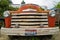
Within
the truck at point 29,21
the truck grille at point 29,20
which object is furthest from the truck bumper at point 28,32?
the truck grille at point 29,20

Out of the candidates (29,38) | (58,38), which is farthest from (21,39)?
(58,38)

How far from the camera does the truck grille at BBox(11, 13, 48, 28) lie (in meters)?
7.11

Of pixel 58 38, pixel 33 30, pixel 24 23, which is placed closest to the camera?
pixel 33 30

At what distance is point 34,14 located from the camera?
23.6 feet

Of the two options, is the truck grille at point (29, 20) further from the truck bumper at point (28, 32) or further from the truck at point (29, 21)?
the truck bumper at point (28, 32)

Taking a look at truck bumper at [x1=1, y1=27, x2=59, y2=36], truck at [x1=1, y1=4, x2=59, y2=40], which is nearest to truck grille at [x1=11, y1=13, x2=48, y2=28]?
truck at [x1=1, y1=4, x2=59, y2=40]

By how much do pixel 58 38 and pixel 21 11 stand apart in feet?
6.41

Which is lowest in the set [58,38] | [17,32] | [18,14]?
[58,38]

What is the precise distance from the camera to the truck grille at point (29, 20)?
23.3 feet

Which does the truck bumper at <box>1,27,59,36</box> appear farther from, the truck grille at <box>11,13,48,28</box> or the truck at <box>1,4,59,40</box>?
the truck grille at <box>11,13,48,28</box>

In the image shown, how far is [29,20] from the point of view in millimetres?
7168

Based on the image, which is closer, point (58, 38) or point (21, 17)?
point (21, 17)

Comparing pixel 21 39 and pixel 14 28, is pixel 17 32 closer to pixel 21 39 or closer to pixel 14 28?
pixel 14 28

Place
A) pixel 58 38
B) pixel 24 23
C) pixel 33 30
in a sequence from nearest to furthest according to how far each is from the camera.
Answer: pixel 33 30
pixel 24 23
pixel 58 38
